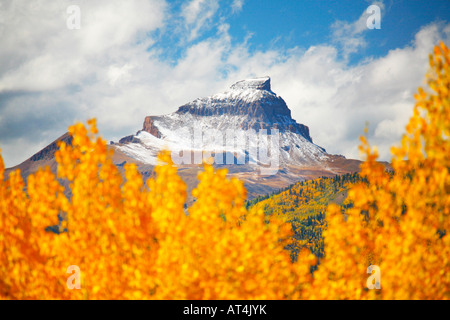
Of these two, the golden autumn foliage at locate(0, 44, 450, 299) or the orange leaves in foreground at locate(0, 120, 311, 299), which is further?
the orange leaves in foreground at locate(0, 120, 311, 299)

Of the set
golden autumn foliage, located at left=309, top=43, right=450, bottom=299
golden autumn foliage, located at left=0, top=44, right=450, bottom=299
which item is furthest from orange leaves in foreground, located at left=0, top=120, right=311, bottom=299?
golden autumn foliage, located at left=309, top=43, right=450, bottom=299

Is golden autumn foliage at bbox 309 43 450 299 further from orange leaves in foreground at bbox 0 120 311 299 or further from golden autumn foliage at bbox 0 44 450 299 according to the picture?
orange leaves in foreground at bbox 0 120 311 299

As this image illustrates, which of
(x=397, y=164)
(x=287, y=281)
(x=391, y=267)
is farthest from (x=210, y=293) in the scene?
(x=397, y=164)

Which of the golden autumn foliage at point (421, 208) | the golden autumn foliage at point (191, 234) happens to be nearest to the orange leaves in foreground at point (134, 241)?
the golden autumn foliage at point (191, 234)

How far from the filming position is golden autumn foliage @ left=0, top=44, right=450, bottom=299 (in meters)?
8.73

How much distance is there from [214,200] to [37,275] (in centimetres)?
602

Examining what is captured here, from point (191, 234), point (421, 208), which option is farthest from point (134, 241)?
point (421, 208)

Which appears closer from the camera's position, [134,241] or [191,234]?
[191,234]

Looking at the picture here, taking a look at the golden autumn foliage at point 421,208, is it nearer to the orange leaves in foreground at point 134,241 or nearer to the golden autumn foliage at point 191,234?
the golden autumn foliage at point 191,234

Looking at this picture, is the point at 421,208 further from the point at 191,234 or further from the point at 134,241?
the point at 134,241

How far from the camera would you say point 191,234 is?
9.10 meters

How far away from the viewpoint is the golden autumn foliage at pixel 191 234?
8.73 meters

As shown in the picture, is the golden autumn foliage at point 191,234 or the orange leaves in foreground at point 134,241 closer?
the golden autumn foliage at point 191,234
